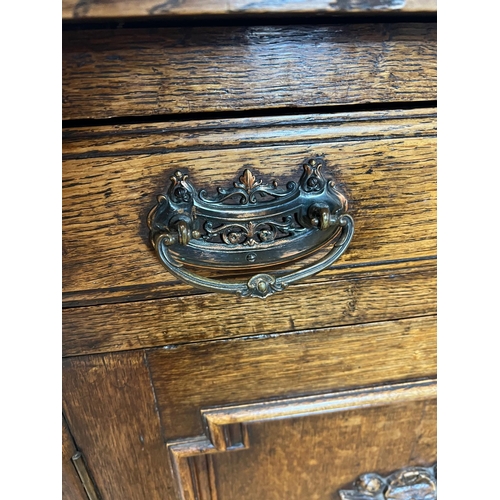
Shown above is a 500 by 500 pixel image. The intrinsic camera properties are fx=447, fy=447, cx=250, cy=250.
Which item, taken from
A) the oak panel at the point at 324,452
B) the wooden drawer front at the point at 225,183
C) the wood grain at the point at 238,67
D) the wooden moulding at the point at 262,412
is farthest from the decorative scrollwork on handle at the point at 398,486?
the wood grain at the point at 238,67

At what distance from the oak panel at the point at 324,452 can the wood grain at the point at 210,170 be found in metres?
0.21

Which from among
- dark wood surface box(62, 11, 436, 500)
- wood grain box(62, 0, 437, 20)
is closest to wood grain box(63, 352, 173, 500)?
dark wood surface box(62, 11, 436, 500)

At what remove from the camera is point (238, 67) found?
0.24 meters

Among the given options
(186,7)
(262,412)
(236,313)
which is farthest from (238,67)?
(262,412)

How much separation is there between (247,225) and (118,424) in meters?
0.22

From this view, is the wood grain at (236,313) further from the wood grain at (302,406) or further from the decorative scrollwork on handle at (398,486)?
the decorative scrollwork on handle at (398,486)

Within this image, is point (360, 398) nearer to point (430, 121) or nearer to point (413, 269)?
point (413, 269)

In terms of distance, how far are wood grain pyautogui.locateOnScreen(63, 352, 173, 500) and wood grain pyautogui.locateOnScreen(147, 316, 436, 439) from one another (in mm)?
15

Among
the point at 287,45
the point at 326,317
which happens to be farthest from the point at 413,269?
the point at 287,45

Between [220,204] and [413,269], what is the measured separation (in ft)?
0.51

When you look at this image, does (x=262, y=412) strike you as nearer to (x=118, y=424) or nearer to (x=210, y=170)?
(x=118, y=424)

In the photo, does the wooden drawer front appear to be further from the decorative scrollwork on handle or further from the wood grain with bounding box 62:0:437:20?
the decorative scrollwork on handle

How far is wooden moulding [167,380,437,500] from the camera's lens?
0.39 metres

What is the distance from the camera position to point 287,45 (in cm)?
24
